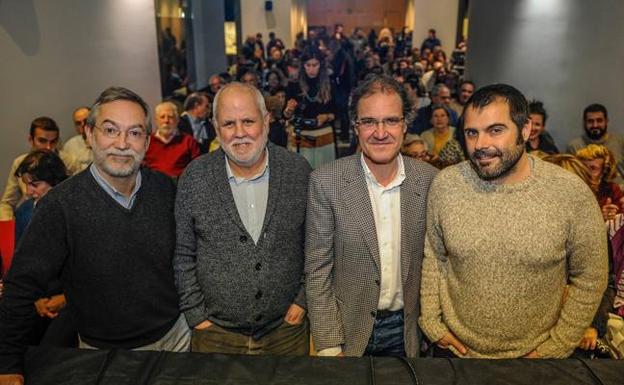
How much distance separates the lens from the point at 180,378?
3.78ft

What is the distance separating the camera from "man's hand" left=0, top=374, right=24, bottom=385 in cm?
123

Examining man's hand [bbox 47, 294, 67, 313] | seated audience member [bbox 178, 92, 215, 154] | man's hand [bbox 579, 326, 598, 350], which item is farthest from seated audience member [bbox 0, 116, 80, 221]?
man's hand [bbox 579, 326, 598, 350]

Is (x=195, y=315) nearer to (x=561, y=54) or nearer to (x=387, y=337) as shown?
(x=387, y=337)

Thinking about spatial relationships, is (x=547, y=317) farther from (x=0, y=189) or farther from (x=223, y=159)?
(x=0, y=189)

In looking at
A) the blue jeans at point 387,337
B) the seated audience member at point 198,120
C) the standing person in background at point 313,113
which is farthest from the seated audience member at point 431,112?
the blue jeans at point 387,337

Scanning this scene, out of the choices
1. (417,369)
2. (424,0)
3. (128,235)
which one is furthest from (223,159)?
(424,0)

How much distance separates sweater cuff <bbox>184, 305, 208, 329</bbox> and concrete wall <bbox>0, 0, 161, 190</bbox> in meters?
2.98

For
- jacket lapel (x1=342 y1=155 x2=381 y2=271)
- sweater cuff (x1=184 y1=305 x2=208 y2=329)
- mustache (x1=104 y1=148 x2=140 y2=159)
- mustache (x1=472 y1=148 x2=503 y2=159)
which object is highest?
mustache (x1=472 y1=148 x2=503 y2=159)

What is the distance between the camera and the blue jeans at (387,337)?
1908 millimetres

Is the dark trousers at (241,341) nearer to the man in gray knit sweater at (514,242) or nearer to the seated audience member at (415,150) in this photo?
the man in gray knit sweater at (514,242)

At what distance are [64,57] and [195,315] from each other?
13.1 feet

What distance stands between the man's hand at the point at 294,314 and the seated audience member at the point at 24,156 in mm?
2404

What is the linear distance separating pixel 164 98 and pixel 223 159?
18.5 feet

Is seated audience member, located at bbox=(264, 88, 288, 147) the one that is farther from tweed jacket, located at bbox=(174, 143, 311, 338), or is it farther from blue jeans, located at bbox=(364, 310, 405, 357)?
blue jeans, located at bbox=(364, 310, 405, 357)
